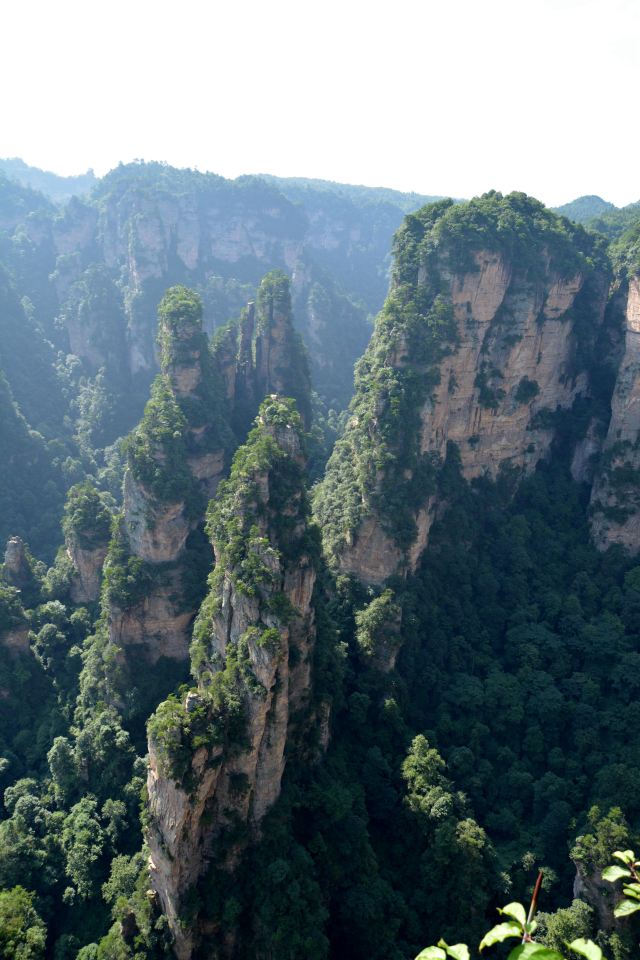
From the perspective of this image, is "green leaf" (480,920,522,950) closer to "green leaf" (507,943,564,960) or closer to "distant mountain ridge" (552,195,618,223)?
"green leaf" (507,943,564,960)

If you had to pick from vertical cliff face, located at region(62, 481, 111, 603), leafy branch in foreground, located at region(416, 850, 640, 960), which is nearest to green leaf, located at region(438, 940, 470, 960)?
leafy branch in foreground, located at region(416, 850, 640, 960)

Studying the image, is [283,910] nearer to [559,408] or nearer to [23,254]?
[559,408]

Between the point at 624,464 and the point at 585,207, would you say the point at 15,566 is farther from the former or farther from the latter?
the point at 585,207

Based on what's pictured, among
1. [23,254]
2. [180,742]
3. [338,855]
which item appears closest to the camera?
[180,742]

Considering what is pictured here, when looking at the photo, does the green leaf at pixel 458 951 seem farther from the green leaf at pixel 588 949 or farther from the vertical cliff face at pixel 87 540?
the vertical cliff face at pixel 87 540

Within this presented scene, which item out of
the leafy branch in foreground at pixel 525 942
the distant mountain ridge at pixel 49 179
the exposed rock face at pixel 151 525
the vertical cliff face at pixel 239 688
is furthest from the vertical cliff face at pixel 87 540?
the distant mountain ridge at pixel 49 179

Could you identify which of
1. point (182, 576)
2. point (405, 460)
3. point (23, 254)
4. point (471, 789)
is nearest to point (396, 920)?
point (471, 789)

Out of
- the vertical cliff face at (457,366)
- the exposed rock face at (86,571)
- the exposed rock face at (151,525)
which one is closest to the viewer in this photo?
the exposed rock face at (151,525)
